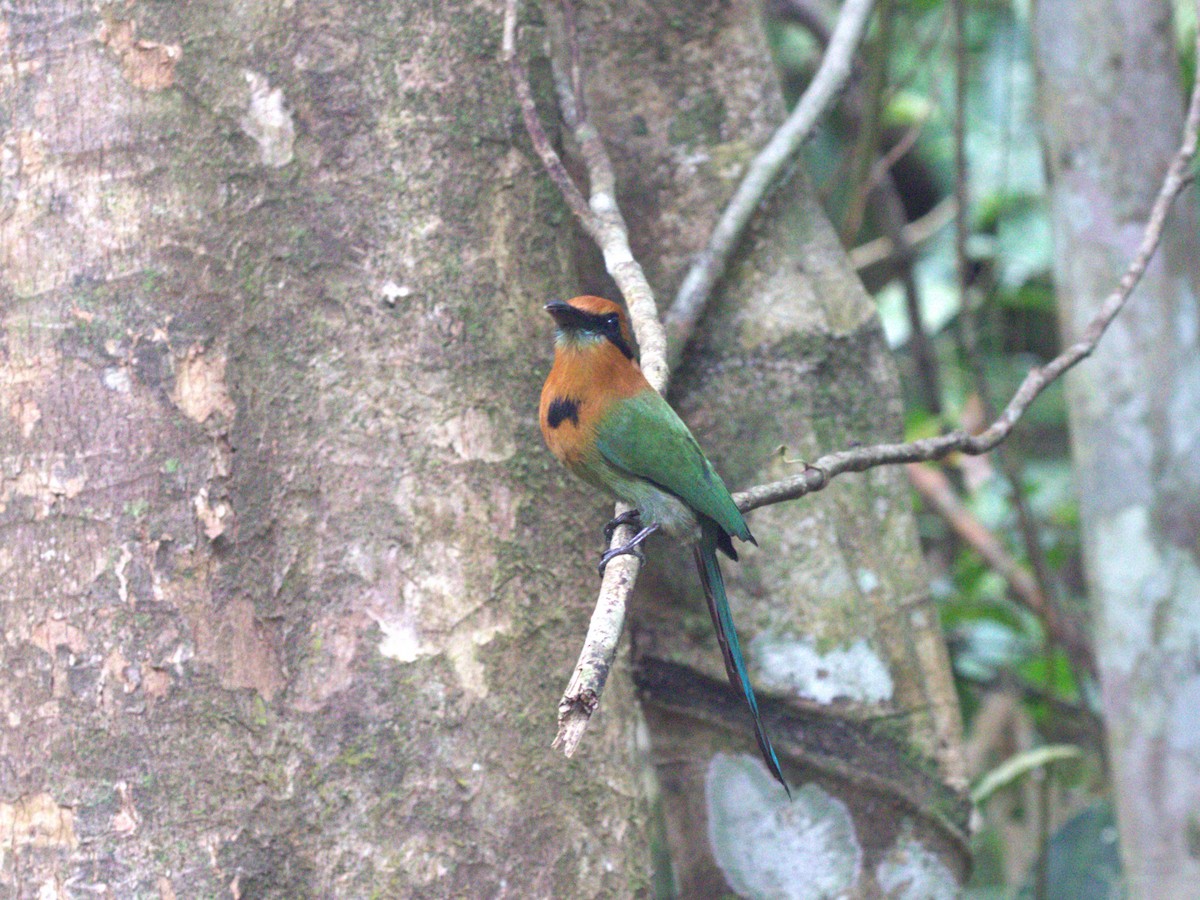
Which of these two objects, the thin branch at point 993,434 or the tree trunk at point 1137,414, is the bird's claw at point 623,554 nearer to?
the thin branch at point 993,434

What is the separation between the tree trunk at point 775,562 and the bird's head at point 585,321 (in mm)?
431

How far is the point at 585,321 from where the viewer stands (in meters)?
2.27

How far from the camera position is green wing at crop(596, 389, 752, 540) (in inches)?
90.3

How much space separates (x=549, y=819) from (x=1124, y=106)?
248cm

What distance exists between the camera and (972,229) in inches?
269

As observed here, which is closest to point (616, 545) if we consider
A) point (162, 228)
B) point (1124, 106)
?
point (162, 228)

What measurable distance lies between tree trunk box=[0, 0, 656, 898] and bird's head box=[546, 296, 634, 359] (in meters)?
0.09

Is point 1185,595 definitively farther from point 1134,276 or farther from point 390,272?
point 390,272

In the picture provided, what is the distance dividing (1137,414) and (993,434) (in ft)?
3.63

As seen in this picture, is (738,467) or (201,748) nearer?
(201,748)

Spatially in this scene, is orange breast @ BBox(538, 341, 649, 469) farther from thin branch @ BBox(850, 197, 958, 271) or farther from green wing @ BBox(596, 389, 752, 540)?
thin branch @ BBox(850, 197, 958, 271)

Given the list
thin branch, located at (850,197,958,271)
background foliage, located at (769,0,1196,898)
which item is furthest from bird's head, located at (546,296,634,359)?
thin branch, located at (850,197,958,271)

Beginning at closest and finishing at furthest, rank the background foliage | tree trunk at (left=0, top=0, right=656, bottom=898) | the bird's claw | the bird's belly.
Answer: the bird's claw → tree trunk at (left=0, top=0, right=656, bottom=898) → the bird's belly → the background foliage

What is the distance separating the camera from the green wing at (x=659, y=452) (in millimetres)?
2293
